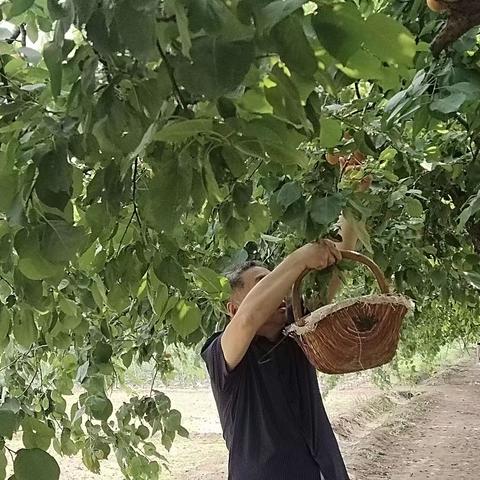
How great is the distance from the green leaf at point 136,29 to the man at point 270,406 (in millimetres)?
1427

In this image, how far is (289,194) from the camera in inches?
52.6

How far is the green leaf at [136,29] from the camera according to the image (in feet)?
1.60

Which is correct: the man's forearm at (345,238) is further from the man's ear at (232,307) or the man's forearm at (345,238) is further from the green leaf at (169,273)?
the green leaf at (169,273)

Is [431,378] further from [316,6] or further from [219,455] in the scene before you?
[316,6]

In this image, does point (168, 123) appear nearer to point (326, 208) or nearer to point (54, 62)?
point (54, 62)

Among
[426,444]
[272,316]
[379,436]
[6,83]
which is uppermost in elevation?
[6,83]

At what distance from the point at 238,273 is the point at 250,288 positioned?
56 millimetres

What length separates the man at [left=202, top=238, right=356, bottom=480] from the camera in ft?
6.40

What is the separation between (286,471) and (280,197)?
2.91ft

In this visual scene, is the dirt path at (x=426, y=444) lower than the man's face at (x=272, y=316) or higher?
lower

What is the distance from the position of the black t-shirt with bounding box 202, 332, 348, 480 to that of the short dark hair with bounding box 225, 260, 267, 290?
0.48ft

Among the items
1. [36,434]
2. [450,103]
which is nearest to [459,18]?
[450,103]

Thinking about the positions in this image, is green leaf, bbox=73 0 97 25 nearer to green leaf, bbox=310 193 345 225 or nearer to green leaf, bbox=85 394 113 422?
green leaf, bbox=310 193 345 225

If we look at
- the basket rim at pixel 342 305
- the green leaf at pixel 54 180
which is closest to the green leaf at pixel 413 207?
the basket rim at pixel 342 305
